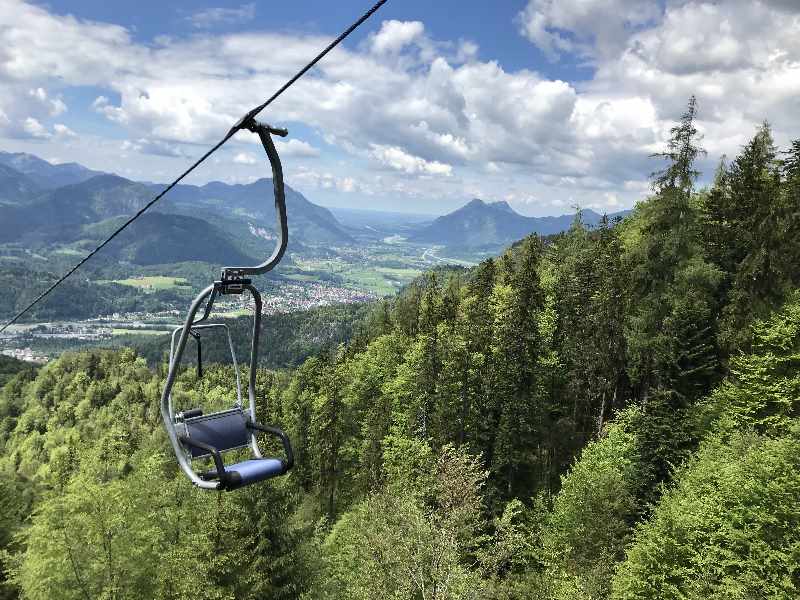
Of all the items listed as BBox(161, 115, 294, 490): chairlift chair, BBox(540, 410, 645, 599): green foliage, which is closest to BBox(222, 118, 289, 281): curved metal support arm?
BBox(161, 115, 294, 490): chairlift chair

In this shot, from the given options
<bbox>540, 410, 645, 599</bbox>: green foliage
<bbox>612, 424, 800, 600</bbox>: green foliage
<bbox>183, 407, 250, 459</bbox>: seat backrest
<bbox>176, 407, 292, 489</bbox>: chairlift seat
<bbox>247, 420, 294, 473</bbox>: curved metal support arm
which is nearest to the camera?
<bbox>176, 407, 292, 489</bbox>: chairlift seat

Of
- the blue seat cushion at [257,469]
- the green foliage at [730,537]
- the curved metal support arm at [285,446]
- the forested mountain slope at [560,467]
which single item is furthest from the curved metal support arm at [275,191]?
the green foliage at [730,537]

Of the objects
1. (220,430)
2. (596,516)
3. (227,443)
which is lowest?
(596,516)

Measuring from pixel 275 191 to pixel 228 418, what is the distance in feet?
11.8

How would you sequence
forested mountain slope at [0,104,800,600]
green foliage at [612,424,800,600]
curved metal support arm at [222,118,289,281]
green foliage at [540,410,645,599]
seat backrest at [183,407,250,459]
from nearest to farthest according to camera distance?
curved metal support arm at [222,118,289,281]
seat backrest at [183,407,250,459]
green foliage at [612,424,800,600]
forested mountain slope at [0,104,800,600]
green foliage at [540,410,645,599]

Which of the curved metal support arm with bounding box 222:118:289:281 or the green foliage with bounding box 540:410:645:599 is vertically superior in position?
the curved metal support arm with bounding box 222:118:289:281

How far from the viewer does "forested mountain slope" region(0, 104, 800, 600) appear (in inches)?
782

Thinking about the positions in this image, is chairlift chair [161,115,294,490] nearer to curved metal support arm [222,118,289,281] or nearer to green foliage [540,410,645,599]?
curved metal support arm [222,118,289,281]

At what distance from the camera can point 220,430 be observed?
25.3 feet

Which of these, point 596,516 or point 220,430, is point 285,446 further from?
point 596,516

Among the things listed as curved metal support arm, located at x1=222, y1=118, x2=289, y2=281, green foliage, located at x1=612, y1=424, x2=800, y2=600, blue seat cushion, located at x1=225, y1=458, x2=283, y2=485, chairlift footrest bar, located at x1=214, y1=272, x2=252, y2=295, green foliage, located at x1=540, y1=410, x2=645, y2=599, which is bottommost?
green foliage, located at x1=540, y1=410, x2=645, y2=599

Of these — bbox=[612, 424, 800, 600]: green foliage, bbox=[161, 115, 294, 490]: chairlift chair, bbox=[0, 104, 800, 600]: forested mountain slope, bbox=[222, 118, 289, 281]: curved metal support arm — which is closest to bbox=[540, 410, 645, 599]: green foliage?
bbox=[0, 104, 800, 600]: forested mountain slope

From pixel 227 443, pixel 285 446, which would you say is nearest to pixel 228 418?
pixel 227 443

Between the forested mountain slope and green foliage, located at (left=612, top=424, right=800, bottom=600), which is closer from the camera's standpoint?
green foliage, located at (left=612, top=424, right=800, bottom=600)
